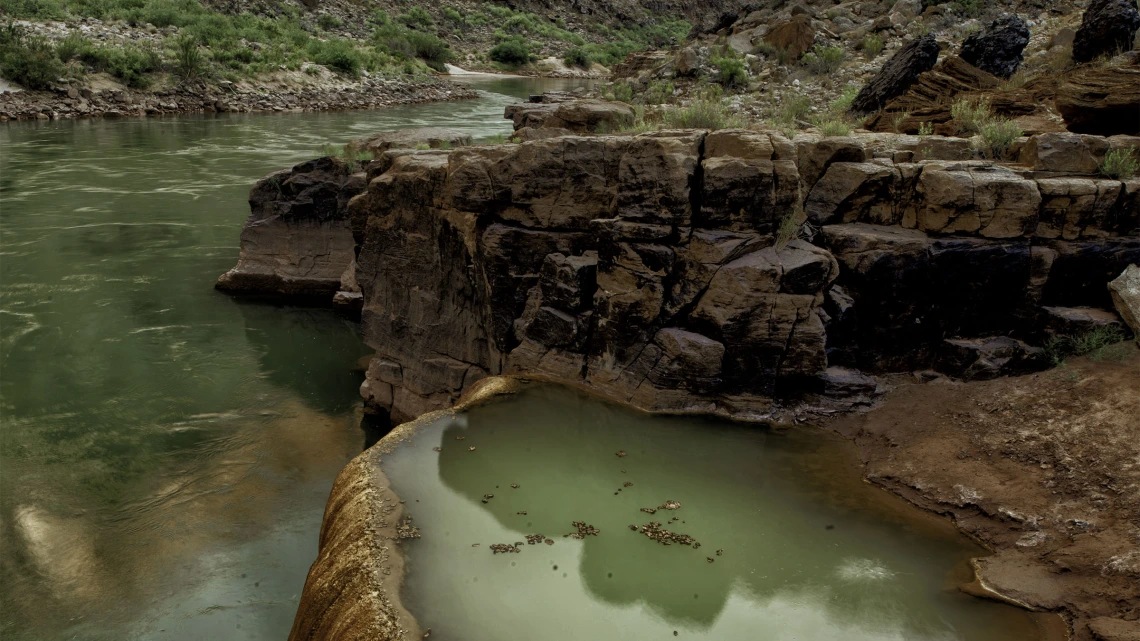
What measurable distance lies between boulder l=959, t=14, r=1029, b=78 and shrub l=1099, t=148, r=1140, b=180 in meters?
5.09

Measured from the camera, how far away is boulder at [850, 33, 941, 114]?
1146cm

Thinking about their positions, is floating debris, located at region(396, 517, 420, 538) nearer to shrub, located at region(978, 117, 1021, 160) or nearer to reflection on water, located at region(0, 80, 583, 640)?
reflection on water, located at region(0, 80, 583, 640)

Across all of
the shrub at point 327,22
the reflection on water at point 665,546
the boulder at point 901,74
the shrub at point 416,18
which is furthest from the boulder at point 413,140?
the shrub at point 416,18

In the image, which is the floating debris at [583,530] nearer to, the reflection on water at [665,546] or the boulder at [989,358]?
the reflection on water at [665,546]

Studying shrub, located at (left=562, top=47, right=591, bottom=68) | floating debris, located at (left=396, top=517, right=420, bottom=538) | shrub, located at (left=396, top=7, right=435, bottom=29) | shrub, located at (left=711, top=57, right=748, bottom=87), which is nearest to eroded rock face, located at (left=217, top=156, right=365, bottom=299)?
shrub, located at (left=711, top=57, right=748, bottom=87)

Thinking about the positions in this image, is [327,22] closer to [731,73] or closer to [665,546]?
[731,73]

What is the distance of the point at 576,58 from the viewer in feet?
198

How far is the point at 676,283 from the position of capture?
276 inches

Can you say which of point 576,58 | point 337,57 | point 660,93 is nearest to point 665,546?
point 660,93

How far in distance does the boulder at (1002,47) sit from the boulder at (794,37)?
17.8ft

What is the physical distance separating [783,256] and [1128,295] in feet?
10.1

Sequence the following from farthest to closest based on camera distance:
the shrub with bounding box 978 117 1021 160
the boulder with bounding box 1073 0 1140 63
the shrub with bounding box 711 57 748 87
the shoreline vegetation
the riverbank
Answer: the shoreline vegetation, the riverbank, the shrub with bounding box 711 57 748 87, the boulder with bounding box 1073 0 1140 63, the shrub with bounding box 978 117 1021 160

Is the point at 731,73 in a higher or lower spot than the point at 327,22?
lower

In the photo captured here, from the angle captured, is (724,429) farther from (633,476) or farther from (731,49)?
(731,49)
